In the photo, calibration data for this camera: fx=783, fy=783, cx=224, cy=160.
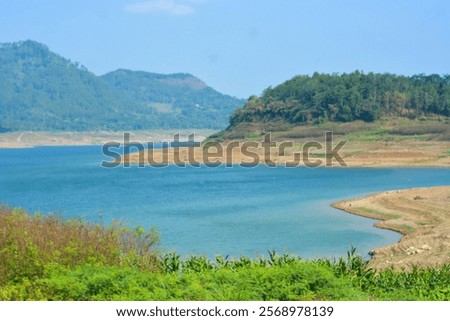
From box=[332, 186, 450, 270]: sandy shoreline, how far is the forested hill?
62217 mm

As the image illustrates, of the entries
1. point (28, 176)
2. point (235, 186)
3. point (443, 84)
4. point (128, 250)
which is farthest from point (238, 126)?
point (128, 250)

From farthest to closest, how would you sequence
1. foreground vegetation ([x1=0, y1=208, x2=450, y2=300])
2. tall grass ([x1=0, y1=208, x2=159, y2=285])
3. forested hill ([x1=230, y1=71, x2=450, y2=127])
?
forested hill ([x1=230, y1=71, x2=450, y2=127]), tall grass ([x1=0, y1=208, x2=159, y2=285]), foreground vegetation ([x1=0, y1=208, x2=450, y2=300])

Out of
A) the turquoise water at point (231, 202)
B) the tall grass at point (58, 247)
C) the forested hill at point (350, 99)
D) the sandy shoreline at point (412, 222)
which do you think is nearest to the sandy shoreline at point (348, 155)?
the turquoise water at point (231, 202)

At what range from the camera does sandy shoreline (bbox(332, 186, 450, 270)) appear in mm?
21406

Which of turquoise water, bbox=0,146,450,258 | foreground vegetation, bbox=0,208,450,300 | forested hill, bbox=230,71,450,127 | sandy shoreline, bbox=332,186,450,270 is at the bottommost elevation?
turquoise water, bbox=0,146,450,258

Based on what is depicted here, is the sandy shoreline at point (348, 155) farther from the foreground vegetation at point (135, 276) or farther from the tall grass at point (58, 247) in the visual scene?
the tall grass at point (58, 247)

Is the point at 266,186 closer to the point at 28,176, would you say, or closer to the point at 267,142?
the point at 28,176

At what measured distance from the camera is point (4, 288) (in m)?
11.2

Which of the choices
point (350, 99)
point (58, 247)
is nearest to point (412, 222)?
point (58, 247)

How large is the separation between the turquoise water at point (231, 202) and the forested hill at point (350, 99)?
27.6 m

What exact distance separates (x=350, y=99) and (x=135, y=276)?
9928 cm

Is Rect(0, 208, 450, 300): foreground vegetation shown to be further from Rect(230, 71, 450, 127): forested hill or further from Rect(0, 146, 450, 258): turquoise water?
Rect(230, 71, 450, 127): forested hill

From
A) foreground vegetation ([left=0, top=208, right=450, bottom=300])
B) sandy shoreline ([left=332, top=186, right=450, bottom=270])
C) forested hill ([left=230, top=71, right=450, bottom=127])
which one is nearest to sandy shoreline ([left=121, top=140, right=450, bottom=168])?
forested hill ([left=230, top=71, right=450, bottom=127])

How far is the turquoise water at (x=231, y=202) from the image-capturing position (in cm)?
2862
